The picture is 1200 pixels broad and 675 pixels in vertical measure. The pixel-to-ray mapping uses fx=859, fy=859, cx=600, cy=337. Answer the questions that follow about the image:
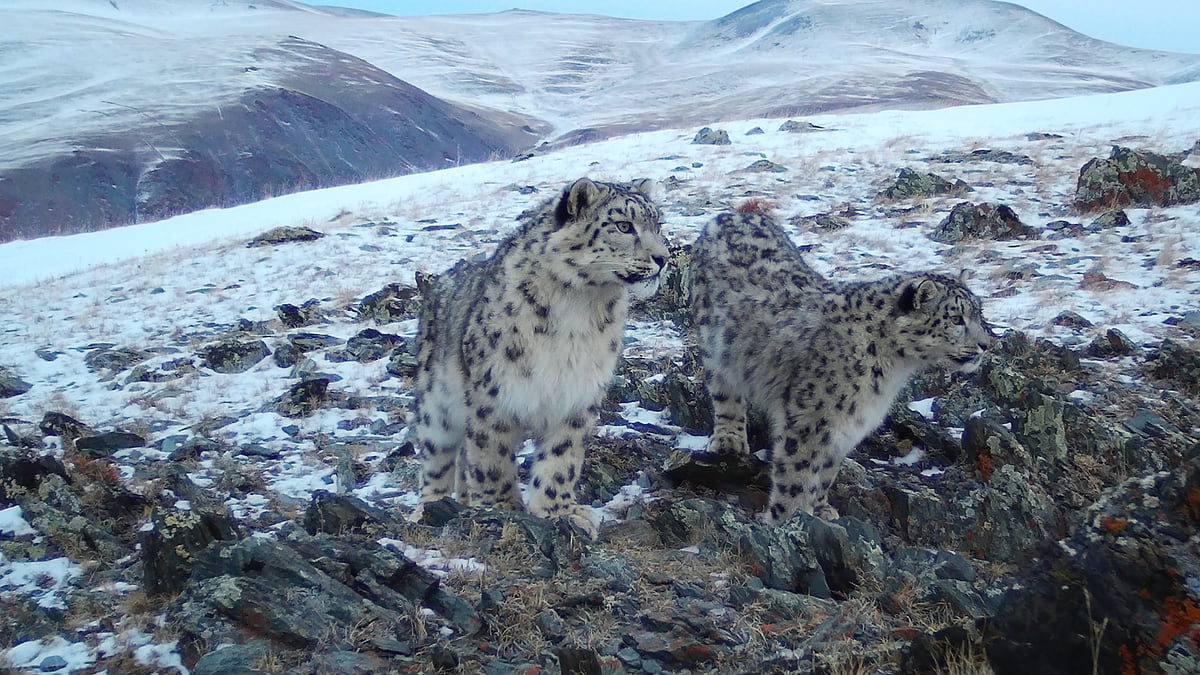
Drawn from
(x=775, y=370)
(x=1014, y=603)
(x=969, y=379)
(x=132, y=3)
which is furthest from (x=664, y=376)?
(x=132, y=3)

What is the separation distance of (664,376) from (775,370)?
2983 mm

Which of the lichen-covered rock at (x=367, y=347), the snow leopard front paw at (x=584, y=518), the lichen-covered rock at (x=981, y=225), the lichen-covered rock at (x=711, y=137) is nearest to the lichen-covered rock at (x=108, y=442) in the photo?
the lichen-covered rock at (x=367, y=347)

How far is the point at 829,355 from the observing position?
8055mm

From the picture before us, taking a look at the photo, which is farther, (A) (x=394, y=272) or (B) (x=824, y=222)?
(B) (x=824, y=222)

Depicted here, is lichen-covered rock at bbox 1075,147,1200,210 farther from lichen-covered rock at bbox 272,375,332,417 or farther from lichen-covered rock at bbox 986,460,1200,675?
lichen-covered rock at bbox 986,460,1200,675

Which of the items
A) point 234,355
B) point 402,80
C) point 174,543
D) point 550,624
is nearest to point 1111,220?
point 550,624

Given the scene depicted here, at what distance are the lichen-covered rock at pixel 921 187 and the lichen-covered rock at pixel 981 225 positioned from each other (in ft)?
9.23

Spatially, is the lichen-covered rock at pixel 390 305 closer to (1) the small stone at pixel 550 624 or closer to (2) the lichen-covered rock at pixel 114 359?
(2) the lichen-covered rock at pixel 114 359

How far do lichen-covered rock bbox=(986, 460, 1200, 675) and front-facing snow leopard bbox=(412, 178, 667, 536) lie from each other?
3634 mm

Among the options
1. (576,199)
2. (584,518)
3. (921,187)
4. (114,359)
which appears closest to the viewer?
(576,199)

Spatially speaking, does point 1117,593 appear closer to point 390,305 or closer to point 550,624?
point 550,624

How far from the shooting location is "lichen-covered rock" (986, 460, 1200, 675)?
3.32 m

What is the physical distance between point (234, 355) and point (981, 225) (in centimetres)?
1376

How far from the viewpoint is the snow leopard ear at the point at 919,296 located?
26.4 ft
